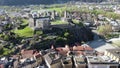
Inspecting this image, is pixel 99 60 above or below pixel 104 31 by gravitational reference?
above

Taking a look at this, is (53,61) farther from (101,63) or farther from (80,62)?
(101,63)

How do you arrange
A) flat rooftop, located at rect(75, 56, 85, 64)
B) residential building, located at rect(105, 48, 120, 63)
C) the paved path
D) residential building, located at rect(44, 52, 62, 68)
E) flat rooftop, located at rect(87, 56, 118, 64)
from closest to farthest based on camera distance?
flat rooftop, located at rect(87, 56, 118, 64) < flat rooftop, located at rect(75, 56, 85, 64) < residential building, located at rect(44, 52, 62, 68) < residential building, located at rect(105, 48, 120, 63) < the paved path

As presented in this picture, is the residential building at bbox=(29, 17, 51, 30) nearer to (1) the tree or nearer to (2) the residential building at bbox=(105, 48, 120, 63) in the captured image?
(1) the tree

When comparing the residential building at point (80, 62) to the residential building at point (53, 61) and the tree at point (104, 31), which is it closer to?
the residential building at point (53, 61)

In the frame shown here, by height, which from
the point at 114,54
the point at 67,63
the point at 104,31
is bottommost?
the point at 104,31

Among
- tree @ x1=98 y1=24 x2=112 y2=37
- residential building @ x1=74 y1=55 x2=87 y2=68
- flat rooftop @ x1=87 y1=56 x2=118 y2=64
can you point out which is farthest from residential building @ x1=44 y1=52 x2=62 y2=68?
tree @ x1=98 y1=24 x2=112 y2=37

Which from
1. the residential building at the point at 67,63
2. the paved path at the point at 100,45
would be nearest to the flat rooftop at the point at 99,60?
the residential building at the point at 67,63

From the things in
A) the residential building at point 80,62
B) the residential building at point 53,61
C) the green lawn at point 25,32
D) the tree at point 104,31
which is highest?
the residential building at point 80,62

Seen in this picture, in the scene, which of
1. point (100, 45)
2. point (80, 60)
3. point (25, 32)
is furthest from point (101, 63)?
point (25, 32)

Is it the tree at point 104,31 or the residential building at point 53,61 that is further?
the tree at point 104,31

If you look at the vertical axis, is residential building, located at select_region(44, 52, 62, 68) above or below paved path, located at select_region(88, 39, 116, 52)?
above

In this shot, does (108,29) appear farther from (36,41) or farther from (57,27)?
(36,41)

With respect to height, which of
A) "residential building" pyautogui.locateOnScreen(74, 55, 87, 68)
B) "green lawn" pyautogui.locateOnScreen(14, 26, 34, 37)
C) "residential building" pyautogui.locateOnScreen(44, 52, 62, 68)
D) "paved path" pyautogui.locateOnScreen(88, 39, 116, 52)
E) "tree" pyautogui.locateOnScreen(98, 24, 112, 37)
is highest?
"residential building" pyautogui.locateOnScreen(74, 55, 87, 68)
